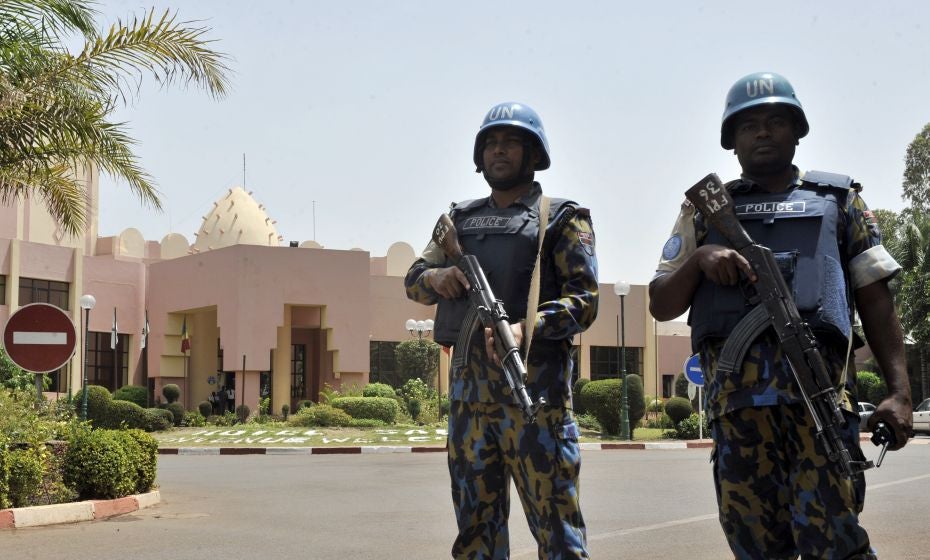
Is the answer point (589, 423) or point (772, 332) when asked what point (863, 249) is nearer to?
point (772, 332)

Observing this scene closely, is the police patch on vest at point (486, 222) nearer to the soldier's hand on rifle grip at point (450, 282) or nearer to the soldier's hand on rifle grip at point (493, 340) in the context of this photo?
the soldier's hand on rifle grip at point (450, 282)

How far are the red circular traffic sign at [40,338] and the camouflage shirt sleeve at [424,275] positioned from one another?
6948 millimetres

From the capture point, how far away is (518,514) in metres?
8.72

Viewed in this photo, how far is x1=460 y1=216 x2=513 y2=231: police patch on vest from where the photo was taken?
3.99 metres

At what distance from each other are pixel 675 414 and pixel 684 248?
869 inches

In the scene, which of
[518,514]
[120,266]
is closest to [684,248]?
[518,514]

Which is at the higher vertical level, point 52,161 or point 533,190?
point 52,161

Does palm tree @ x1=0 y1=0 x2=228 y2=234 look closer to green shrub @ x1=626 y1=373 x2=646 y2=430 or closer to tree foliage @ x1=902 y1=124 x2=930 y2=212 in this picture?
green shrub @ x1=626 y1=373 x2=646 y2=430

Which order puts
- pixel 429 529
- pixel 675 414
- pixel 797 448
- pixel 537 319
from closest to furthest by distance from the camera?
1. pixel 797 448
2. pixel 537 319
3. pixel 429 529
4. pixel 675 414

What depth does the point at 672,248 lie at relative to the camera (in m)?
3.49

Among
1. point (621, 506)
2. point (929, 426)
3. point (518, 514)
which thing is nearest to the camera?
point (518, 514)

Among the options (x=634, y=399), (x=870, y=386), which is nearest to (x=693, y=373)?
(x=634, y=399)

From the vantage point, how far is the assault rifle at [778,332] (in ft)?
9.73

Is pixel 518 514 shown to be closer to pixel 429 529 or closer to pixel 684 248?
pixel 429 529
